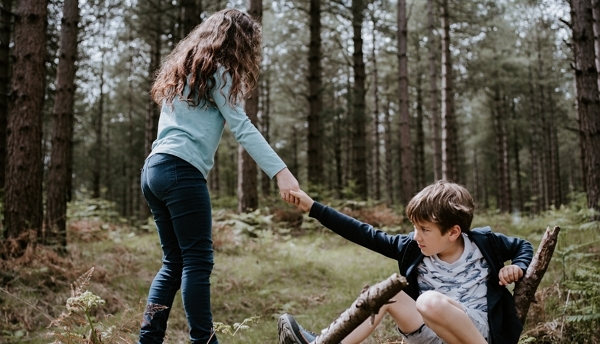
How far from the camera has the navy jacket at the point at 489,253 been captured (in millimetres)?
2506

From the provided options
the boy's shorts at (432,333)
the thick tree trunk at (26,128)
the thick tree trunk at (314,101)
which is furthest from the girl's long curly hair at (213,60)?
the thick tree trunk at (314,101)

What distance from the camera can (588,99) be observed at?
311 inches

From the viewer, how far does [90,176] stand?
106 ft

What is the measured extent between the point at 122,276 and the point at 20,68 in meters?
2.65

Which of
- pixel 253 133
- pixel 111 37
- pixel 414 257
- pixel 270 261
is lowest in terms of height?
pixel 270 261

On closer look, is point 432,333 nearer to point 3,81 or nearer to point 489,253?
point 489,253

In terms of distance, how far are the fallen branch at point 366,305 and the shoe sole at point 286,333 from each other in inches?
14.8

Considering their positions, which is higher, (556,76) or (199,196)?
(556,76)

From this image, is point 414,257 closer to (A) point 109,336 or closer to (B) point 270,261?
(A) point 109,336

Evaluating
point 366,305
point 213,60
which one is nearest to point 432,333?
point 366,305

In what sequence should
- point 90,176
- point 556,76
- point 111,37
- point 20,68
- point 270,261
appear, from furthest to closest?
1. point 90,176
2. point 556,76
3. point 111,37
4. point 270,261
5. point 20,68

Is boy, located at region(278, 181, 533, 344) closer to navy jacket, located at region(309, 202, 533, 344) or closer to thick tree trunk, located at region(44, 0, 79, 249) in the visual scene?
navy jacket, located at region(309, 202, 533, 344)

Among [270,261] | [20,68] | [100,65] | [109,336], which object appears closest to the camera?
[109,336]

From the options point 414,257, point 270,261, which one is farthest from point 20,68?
point 414,257
